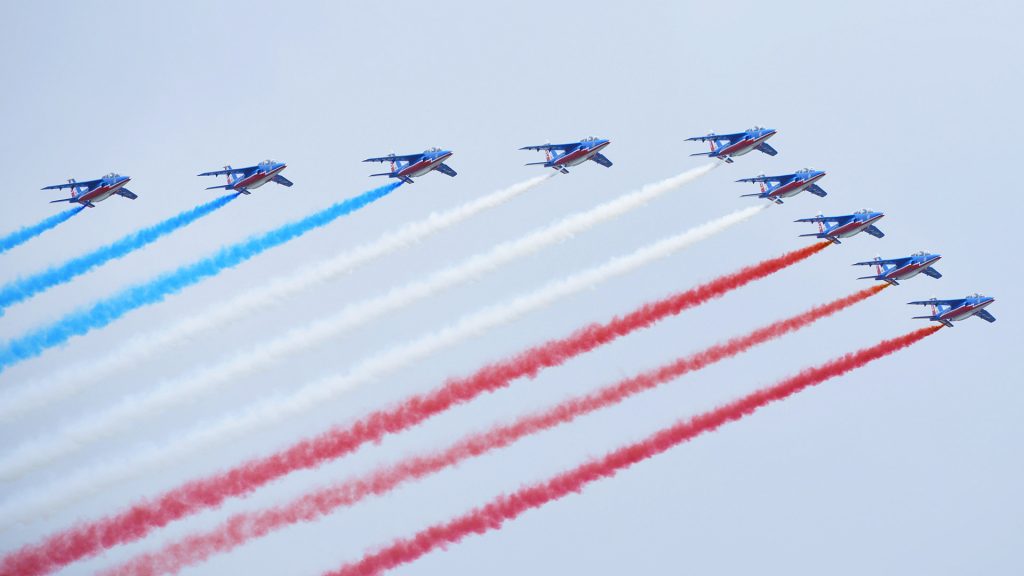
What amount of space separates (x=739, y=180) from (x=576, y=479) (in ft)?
62.5

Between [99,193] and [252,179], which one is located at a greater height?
[99,193]

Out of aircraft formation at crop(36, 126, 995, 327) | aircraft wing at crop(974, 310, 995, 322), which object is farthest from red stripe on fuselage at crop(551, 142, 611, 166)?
aircraft wing at crop(974, 310, 995, 322)

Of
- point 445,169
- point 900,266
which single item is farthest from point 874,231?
point 445,169

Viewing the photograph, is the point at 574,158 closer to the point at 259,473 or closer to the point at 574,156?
the point at 574,156

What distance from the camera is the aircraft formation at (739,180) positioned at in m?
87.2

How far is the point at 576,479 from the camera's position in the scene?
75625 mm

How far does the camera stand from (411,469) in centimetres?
7431

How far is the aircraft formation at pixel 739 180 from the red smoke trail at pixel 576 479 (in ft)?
23.8

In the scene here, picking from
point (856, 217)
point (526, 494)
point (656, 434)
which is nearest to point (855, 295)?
point (856, 217)

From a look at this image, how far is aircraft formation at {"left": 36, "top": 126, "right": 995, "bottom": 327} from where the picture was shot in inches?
3433

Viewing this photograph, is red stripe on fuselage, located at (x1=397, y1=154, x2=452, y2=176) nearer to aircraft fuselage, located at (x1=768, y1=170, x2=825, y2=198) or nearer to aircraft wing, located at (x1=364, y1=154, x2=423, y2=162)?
aircraft wing, located at (x1=364, y1=154, x2=423, y2=162)

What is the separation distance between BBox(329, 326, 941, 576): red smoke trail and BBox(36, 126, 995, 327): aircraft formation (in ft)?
23.8

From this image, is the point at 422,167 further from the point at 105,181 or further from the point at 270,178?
the point at 105,181

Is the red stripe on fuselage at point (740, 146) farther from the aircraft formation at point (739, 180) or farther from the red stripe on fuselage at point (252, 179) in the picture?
the red stripe on fuselage at point (252, 179)
